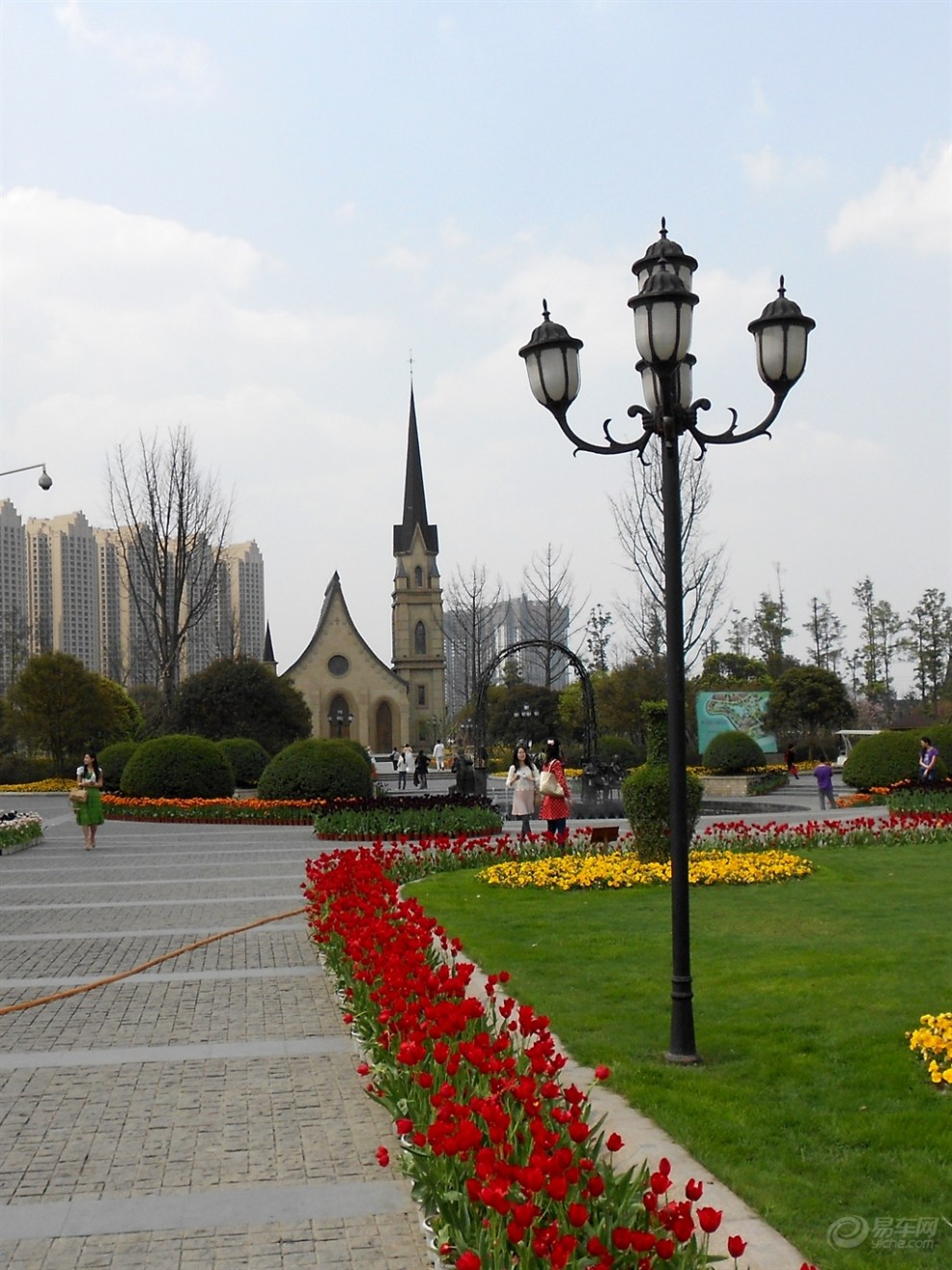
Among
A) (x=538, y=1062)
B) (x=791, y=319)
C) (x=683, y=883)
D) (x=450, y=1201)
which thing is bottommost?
(x=450, y=1201)

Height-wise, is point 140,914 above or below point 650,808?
below

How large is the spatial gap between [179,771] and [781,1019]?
870 inches

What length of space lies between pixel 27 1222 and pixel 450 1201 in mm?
1751

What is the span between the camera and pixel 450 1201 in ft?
12.5

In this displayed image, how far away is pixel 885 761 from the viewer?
87.4ft

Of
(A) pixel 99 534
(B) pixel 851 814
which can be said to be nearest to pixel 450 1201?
(B) pixel 851 814

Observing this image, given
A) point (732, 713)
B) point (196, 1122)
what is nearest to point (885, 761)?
point (732, 713)

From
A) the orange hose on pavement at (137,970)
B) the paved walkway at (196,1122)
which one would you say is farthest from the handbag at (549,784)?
the paved walkway at (196,1122)

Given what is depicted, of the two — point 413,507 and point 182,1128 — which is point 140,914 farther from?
point 413,507

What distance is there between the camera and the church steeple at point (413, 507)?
3204 inches

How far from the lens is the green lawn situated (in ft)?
14.2

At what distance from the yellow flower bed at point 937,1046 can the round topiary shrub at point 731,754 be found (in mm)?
29145

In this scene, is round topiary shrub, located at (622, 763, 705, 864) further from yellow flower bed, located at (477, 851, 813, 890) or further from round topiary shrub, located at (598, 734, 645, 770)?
round topiary shrub, located at (598, 734, 645, 770)

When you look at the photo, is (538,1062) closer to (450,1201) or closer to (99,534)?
(450,1201)
